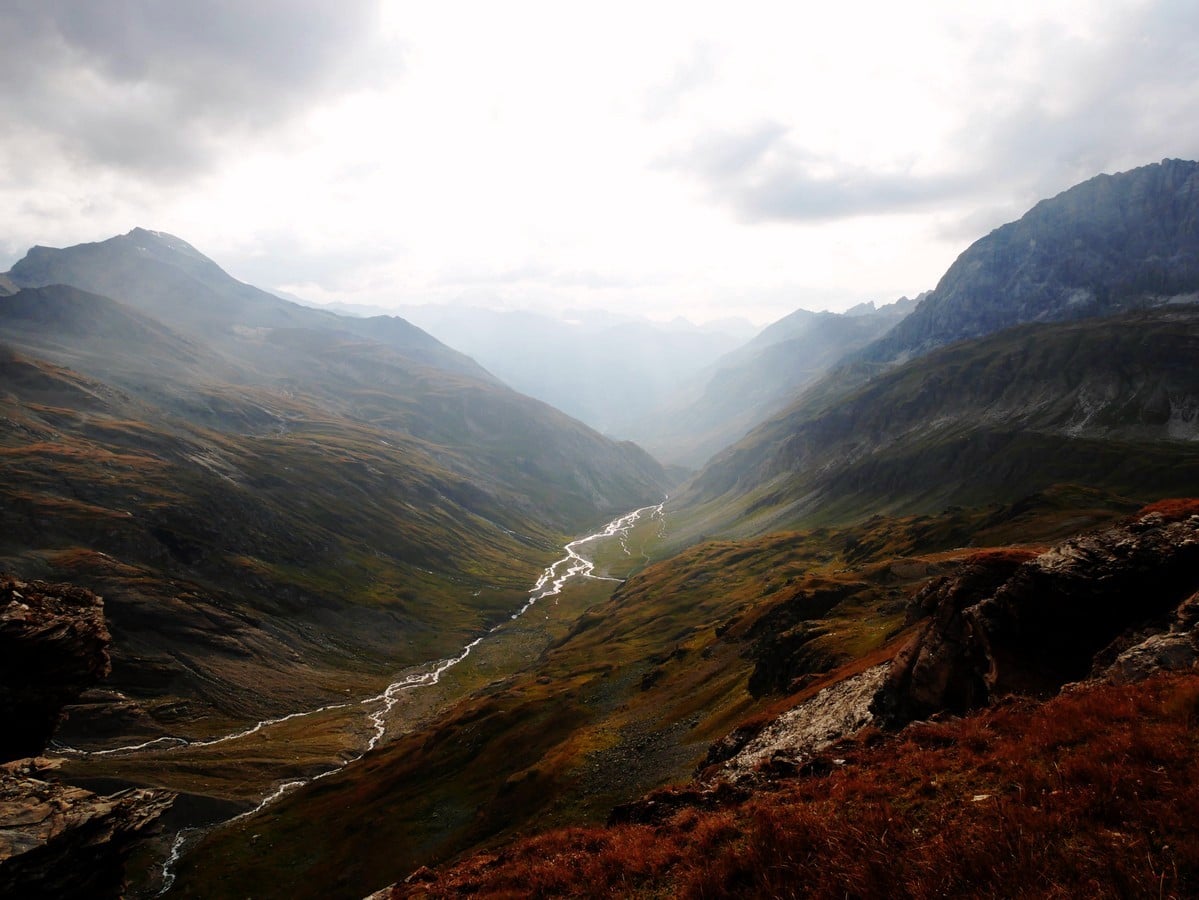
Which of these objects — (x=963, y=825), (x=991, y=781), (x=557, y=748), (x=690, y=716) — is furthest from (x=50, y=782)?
(x=690, y=716)

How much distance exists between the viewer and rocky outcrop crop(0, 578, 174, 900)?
77.0 ft

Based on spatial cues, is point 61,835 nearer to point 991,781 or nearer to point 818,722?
point 991,781

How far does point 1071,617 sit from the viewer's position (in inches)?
993

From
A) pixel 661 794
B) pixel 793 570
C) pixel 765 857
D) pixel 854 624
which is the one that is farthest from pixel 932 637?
pixel 793 570

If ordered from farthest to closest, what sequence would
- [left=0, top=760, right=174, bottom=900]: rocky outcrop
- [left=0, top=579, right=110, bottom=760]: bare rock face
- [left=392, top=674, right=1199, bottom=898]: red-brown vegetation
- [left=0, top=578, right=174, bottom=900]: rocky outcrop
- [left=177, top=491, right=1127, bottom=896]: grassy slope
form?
[left=177, top=491, right=1127, bottom=896]: grassy slope, [left=0, top=579, right=110, bottom=760]: bare rock face, [left=0, top=578, right=174, bottom=900]: rocky outcrop, [left=0, top=760, right=174, bottom=900]: rocky outcrop, [left=392, top=674, right=1199, bottom=898]: red-brown vegetation

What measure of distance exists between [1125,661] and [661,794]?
16.6 metres

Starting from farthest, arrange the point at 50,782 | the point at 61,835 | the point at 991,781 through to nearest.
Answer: the point at 50,782, the point at 61,835, the point at 991,781

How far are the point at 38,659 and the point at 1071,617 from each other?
151 feet

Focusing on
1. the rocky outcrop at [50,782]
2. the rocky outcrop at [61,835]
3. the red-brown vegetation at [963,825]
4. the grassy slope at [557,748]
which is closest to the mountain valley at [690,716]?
the red-brown vegetation at [963,825]

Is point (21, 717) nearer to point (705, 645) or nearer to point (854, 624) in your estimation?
point (854, 624)

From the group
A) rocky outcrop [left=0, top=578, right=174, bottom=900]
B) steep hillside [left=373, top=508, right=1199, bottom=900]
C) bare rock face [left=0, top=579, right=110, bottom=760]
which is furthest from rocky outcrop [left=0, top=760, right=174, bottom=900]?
steep hillside [left=373, top=508, right=1199, bottom=900]

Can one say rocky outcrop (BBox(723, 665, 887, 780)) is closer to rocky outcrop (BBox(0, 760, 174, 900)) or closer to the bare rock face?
rocky outcrop (BBox(0, 760, 174, 900))

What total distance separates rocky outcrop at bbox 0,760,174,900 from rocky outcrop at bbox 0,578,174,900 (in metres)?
0.04

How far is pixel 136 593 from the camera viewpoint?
495 ft
